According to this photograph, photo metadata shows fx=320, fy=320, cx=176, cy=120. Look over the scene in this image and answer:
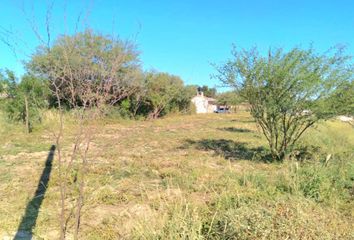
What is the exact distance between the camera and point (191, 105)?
33625mm

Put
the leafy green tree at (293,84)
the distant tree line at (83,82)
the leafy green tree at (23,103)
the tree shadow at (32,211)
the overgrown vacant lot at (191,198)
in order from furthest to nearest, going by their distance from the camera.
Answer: the leafy green tree at (23,103)
the leafy green tree at (293,84)
the tree shadow at (32,211)
the distant tree line at (83,82)
the overgrown vacant lot at (191,198)

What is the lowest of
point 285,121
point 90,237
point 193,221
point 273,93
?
point 90,237

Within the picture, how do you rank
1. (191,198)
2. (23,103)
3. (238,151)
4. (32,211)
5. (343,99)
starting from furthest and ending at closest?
1. (23,103)
2. (238,151)
3. (343,99)
4. (191,198)
5. (32,211)

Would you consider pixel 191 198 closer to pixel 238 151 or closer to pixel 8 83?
pixel 238 151

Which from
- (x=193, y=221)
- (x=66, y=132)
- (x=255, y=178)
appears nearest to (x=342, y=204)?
(x=255, y=178)

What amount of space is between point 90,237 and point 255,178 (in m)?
2.65

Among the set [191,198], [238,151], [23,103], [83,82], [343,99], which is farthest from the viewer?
[23,103]

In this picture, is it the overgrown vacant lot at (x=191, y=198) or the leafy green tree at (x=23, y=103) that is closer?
the overgrown vacant lot at (x=191, y=198)

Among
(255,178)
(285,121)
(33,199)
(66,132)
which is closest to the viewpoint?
(33,199)

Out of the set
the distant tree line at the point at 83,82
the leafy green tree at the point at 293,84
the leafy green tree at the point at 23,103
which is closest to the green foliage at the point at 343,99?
the leafy green tree at the point at 293,84

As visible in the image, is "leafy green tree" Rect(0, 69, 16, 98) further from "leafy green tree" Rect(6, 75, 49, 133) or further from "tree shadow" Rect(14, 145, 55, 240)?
"tree shadow" Rect(14, 145, 55, 240)

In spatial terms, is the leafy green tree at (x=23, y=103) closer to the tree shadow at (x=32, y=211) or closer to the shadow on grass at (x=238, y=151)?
the shadow on grass at (x=238, y=151)

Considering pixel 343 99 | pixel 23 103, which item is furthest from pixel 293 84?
pixel 23 103

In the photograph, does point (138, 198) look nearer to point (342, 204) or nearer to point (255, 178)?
point (255, 178)
